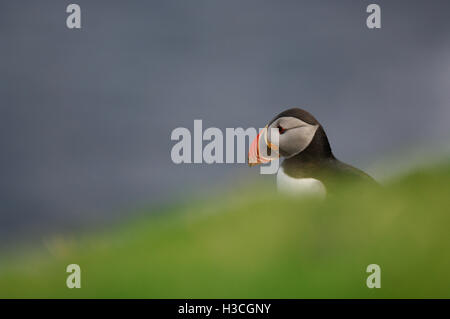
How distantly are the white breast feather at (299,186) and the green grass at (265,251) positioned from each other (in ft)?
0.11

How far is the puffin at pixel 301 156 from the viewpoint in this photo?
198cm

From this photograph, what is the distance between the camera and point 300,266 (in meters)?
2.00

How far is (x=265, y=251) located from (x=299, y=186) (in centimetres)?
29

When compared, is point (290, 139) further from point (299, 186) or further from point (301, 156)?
point (299, 186)

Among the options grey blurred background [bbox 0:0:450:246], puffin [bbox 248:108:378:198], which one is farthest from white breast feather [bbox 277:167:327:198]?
grey blurred background [bbox 0:0:450:246]

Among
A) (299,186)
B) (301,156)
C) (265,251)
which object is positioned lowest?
(265,251)

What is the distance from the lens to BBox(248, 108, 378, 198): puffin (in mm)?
1979

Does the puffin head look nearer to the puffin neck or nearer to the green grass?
the puffin neck

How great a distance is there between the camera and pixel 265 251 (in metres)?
2.02

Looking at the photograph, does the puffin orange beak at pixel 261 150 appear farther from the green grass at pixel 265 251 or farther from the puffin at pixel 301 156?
the green grass at pixel 265 251

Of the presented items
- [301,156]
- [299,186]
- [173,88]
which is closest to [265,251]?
[299,186]
